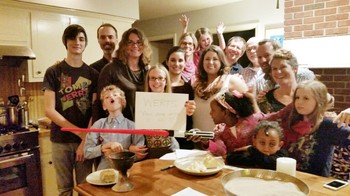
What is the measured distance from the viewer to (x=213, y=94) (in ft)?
5.99

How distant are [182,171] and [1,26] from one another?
2398 millimetres

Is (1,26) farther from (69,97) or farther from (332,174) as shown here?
(332,174)

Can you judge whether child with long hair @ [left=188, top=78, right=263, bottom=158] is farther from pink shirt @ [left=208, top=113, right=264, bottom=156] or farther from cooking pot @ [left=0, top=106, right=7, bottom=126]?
cooking pot @ [left=0, top=106, right=7, bottom=126]

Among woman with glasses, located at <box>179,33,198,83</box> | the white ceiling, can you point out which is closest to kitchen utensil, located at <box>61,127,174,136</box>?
woman with glasses, located at <box>179,33,198,83</box>

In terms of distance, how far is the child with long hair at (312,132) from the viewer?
4.67 feet

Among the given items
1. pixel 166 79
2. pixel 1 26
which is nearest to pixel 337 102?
pixel 166 79

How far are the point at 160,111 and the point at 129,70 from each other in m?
0.60

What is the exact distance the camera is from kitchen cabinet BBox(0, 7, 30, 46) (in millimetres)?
2668

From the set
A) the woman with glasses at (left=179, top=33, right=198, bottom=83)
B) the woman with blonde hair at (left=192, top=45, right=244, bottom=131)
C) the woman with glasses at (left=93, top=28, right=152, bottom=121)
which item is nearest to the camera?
the woman with blonde hair at (left=192, top=45, right=244, bottom=131)

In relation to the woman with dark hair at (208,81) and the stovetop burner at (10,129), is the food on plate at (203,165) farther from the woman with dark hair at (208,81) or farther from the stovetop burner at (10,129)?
the stovetop burner at (10,129)

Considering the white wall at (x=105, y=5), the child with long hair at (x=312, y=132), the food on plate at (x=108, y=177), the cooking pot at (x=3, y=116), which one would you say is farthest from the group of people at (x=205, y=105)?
the white wall at (x=105, y=5)

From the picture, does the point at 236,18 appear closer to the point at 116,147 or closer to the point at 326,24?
the point at 326,24

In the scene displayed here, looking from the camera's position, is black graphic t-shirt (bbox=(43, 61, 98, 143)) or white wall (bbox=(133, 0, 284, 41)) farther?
white wall (bbox=(133, 0, 284, 41))

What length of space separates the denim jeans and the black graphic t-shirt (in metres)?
0.06
